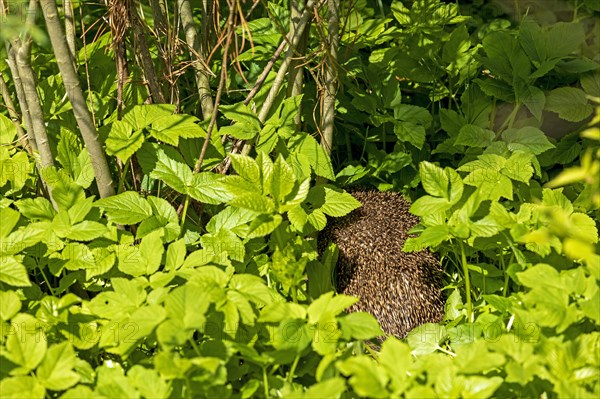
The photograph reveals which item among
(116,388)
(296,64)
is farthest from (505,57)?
(116,388)

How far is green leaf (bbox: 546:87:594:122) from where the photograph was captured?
10.5 ft

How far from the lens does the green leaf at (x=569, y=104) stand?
3.19m

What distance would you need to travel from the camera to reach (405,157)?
326 centimetres

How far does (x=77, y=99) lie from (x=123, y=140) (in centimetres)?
21

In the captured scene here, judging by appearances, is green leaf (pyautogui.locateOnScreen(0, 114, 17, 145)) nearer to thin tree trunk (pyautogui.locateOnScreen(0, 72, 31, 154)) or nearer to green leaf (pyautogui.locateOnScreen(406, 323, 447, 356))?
thin tree trunk (pyautogui.locateOnScreen(0, 72, 31, 154))

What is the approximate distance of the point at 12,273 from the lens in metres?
2.31

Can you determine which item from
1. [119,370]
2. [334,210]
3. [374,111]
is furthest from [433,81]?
[119,370]

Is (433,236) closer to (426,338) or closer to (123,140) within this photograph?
(426,338)

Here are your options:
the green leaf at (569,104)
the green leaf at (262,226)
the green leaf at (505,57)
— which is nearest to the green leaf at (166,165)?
the green leaf at (262,226)

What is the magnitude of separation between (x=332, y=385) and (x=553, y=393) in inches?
26.3

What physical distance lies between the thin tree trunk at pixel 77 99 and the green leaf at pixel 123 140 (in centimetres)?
6

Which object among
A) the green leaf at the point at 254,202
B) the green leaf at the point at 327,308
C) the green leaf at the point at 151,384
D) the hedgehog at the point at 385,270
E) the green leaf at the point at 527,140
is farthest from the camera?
the green leaf at the point at 527,140

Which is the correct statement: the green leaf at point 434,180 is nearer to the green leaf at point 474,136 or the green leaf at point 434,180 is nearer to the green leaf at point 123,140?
the green leaf at point 474,136

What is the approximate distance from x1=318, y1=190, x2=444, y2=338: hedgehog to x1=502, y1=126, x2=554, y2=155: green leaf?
0.50m
